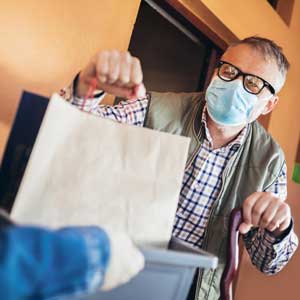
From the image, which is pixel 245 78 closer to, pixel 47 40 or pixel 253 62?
pixel 253 62

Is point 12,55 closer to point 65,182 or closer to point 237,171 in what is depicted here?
point 65,182

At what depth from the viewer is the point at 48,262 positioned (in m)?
0.30

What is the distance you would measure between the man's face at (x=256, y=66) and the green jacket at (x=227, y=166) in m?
0.09

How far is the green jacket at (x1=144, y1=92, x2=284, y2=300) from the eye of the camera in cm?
83

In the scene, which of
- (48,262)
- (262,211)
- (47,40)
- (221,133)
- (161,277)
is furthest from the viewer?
(221,133)

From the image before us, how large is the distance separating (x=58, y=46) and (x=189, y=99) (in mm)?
353

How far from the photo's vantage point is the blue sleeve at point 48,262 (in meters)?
0.29

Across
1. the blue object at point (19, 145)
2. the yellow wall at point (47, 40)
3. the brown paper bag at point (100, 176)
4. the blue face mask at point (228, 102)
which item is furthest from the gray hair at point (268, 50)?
the blue object at point (19, 145)

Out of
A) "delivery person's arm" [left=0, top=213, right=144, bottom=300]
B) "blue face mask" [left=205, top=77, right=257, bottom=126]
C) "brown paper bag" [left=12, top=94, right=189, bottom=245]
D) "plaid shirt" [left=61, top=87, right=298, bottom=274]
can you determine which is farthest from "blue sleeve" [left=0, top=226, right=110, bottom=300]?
"blue face mask" [left=205, top=77, right=257, bottom=126]

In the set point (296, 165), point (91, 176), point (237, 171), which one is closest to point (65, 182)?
point (91, 176)

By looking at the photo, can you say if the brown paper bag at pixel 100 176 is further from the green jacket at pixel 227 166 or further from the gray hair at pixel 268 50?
the gray hair at pixel 268 50

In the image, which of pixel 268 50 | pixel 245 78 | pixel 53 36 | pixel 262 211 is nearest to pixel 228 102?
pixel 245 78

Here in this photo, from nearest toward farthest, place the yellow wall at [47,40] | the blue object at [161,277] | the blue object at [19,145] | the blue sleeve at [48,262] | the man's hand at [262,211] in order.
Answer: the blue sleeve at [48,262], the blue object at [161,277], the blue object at [19,145], the man's hand at [262,211], the yellow wall at [47,40]

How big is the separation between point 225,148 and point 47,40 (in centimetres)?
49
